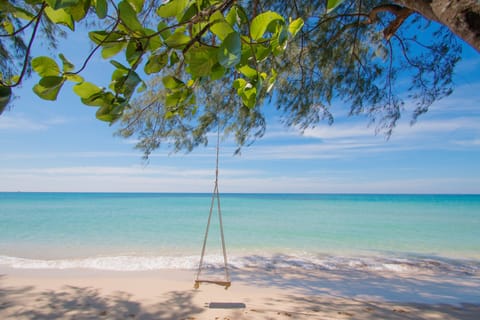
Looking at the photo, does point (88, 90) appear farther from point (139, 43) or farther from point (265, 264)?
point (265, 264)

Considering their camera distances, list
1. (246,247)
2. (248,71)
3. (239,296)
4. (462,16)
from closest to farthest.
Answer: (248,71), (462,16), (239,296), (246,247)

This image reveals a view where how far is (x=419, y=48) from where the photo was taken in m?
2.87

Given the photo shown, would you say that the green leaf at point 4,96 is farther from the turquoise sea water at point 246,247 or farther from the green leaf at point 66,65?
the turquoise sea water at point 246,247

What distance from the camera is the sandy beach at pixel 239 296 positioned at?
8.71 ft

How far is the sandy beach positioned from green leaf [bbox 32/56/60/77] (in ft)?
8.83

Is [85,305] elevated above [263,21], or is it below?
below

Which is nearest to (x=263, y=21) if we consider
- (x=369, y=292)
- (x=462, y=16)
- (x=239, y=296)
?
(x=462, y=16)

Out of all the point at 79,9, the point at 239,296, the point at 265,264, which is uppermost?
the point at 79,9

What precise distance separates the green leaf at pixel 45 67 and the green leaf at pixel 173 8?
0.44 feet

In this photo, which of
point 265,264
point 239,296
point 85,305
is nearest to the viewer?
point 85,305

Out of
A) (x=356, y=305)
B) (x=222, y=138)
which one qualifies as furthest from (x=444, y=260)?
(x=222, y=138)

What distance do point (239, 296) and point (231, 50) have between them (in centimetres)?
334

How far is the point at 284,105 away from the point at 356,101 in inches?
Answer: 30.8

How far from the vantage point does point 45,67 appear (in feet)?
1.05
